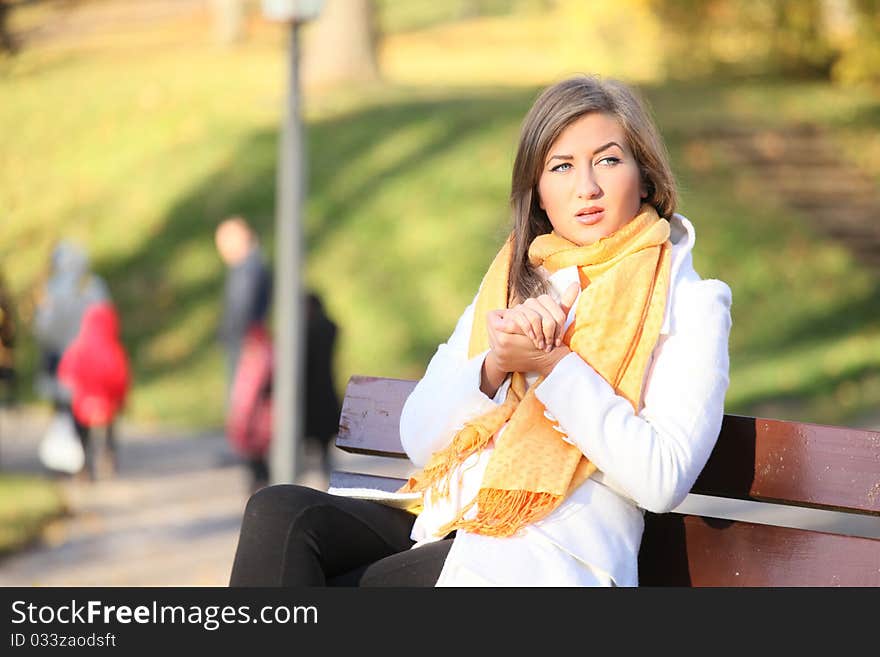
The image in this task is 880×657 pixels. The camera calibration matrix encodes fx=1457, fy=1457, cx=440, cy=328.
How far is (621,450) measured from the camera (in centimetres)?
275

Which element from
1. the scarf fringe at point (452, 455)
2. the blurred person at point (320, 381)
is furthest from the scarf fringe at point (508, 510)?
the blurred person at point (320, 381)

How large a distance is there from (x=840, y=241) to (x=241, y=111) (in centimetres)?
767

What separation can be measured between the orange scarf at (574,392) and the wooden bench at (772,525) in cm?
33

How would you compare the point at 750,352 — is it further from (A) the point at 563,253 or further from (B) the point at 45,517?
(A) the point at 563,253

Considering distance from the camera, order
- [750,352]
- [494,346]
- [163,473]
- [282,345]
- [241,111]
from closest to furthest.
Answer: [494,346] < [282,345] < [163,473] < [750,352] < [241,111]

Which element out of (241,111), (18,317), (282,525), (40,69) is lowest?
(282,525)

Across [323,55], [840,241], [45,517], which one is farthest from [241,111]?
[45,517]

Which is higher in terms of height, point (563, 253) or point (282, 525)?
point (563, 253)

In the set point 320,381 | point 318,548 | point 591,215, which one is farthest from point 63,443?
point 591,215

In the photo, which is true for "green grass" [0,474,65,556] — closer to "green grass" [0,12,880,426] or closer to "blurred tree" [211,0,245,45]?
"green grass" [0,12,880,426]

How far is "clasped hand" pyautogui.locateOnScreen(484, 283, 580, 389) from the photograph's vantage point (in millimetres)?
2881

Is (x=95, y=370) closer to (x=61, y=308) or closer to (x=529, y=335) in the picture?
(x=61, y=308)

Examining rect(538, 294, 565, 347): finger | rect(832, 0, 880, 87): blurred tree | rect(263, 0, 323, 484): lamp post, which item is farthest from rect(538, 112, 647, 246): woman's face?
rect(832, 0, 880, 87): blurred tree

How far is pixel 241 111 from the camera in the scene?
18.7 m
